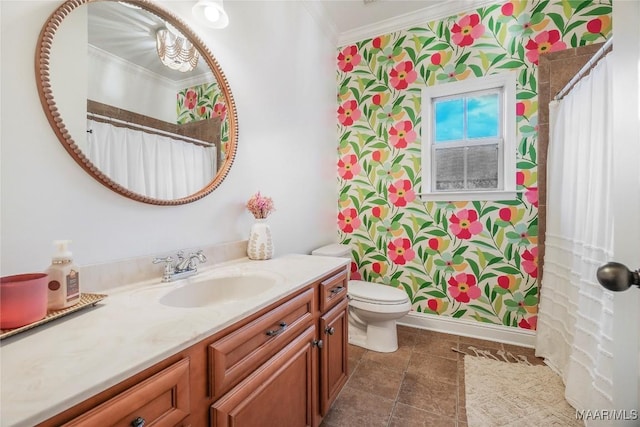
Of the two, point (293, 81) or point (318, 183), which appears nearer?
Result: point (293, 81)

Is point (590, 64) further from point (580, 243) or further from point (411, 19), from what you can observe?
point (411, 19)

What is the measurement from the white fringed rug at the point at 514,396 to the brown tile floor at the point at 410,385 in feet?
0.22

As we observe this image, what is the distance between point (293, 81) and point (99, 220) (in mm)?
1590

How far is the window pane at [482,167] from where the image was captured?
7.49ft

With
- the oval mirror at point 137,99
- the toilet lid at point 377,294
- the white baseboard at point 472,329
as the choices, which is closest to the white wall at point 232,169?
the oval mirror at point 137,99

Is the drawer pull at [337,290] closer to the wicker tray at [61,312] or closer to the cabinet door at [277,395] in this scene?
the cabinet door at [277,395]

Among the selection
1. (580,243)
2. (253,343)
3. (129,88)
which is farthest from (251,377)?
(580,243)

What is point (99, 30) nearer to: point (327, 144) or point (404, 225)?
point (327, 144)

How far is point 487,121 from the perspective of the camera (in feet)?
7.57

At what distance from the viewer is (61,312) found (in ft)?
2.33

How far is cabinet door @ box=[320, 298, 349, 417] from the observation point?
4.13ft

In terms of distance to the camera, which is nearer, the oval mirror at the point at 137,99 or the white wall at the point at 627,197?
the white wall at the point at 627,197

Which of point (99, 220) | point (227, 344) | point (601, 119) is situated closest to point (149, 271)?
point (99, 220)

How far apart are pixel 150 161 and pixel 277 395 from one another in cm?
101
